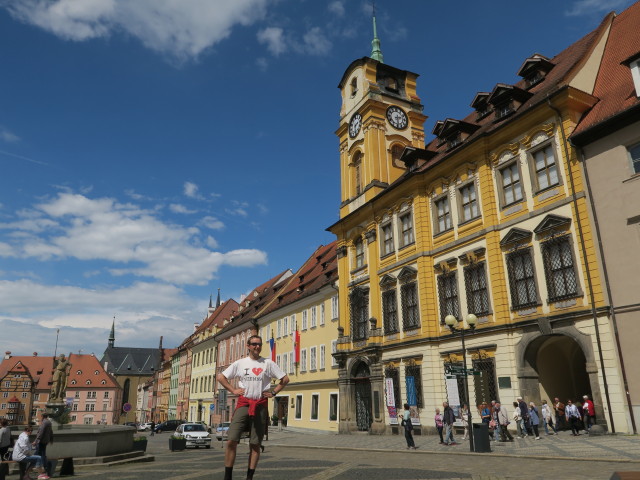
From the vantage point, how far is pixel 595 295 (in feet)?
62.0

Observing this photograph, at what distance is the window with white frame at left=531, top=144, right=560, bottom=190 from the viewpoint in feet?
69.9

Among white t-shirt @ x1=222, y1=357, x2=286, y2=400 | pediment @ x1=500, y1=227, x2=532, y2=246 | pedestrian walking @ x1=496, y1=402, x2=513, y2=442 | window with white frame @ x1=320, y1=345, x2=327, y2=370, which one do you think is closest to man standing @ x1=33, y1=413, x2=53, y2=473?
white t-shirt @ x1=222, y1=357, x2=286, y2=400

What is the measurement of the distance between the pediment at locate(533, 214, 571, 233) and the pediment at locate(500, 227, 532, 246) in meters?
0.46

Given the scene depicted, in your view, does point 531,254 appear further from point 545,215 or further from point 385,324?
point 385,324

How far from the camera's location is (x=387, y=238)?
1244 inches

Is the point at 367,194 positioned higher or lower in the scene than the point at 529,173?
higher

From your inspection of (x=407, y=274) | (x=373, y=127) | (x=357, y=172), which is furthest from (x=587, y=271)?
(x=357, y=172)

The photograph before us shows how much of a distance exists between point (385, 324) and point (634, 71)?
1762cm

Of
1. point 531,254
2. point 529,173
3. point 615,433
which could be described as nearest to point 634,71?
point 529,173

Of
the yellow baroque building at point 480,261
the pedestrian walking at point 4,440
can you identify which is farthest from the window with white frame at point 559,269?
the pedestrian walking at point 4,440

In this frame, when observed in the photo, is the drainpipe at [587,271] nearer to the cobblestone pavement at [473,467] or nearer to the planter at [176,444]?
the cobblestone pavement at [473,467]

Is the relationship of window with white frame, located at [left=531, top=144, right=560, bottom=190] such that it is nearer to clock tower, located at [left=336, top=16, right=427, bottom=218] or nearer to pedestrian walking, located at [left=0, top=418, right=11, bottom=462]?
clock tower, located at [left=336, top=16, right=427, bottom=218]

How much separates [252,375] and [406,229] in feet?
77.9

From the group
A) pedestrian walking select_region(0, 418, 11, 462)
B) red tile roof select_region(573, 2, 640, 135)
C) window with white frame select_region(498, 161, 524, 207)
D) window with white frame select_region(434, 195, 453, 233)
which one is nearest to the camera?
pedestrian walking select_region(0, 418, 11, 462)
